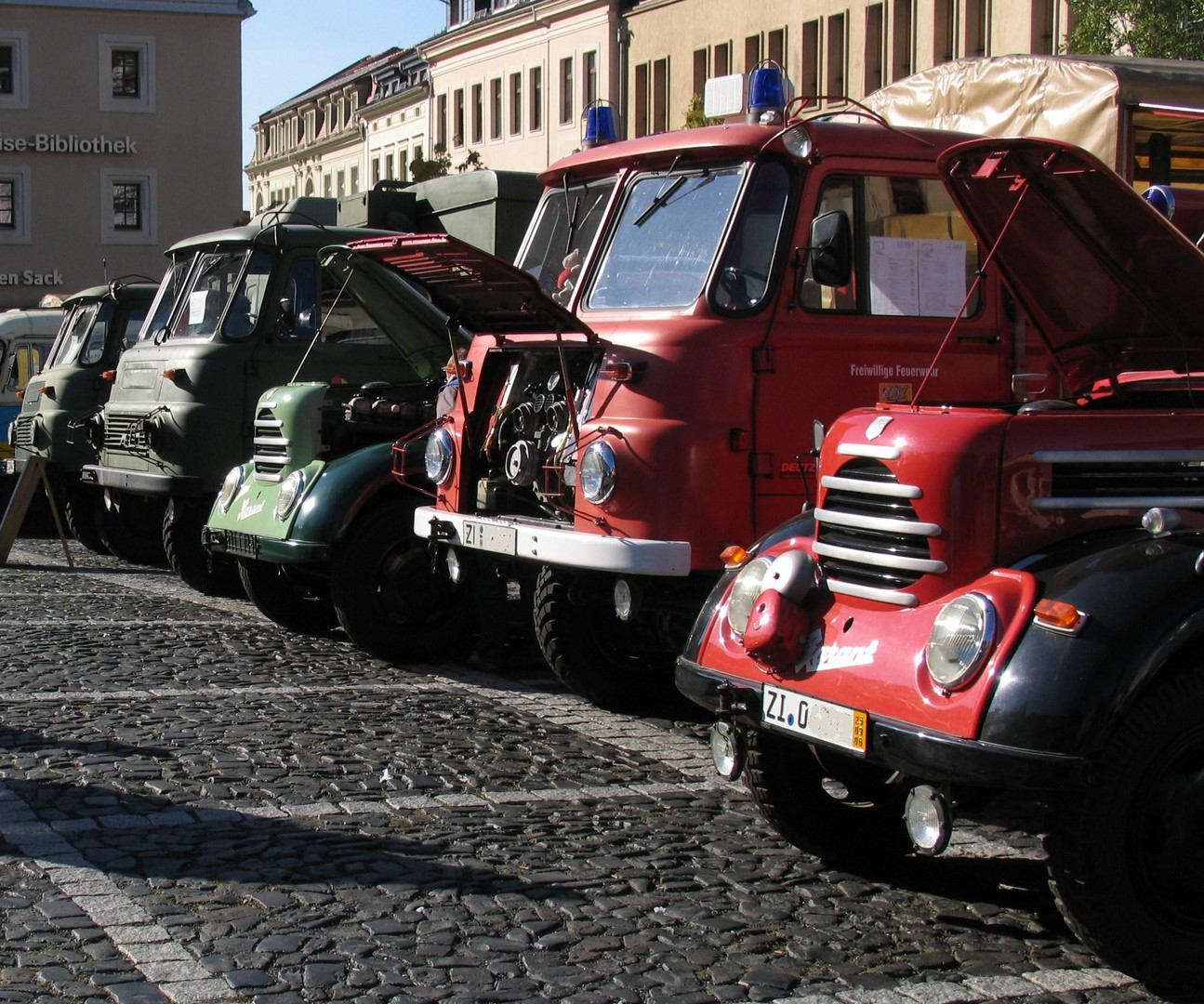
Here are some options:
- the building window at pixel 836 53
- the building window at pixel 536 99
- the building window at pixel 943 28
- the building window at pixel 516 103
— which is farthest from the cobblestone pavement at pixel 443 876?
the building window at pixel 516 103

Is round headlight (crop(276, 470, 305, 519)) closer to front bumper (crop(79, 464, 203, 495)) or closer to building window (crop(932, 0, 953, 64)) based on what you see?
front bumper (crop(79, 464, 203, 495))

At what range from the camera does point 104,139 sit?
54.1 m

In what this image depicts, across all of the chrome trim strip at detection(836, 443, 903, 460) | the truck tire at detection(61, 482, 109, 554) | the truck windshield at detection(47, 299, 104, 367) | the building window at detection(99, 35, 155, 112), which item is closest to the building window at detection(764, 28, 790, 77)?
the building window at detection(99, 35, 155, 112)

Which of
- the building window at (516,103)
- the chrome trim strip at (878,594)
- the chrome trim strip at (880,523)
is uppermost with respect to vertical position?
the building window at (516,103)

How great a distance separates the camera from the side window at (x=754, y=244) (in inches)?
317

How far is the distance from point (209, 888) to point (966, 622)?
2361mm

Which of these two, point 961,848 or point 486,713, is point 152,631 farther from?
point 961,848

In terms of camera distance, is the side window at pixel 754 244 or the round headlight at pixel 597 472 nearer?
the round headlight at pixel 597 472

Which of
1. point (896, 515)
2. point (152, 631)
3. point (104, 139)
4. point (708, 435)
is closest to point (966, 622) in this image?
point (896, 515)

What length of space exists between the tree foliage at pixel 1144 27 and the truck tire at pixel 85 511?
40.6 feet

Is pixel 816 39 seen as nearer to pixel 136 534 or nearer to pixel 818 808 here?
pixel 136 534

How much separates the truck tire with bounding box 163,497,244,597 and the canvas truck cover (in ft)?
20.2

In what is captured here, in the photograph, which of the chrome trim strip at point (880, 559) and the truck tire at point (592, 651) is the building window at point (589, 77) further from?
the chrome trim strip at point (880, 559)

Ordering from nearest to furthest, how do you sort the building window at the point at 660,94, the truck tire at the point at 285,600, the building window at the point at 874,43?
the truck tire at the point at 285,600, the building window at the point at 874,43, the building window at the point at 660,94
